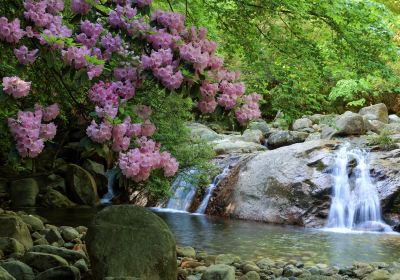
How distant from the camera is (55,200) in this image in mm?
12461

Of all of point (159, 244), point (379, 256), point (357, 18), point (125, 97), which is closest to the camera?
point (125, 97)

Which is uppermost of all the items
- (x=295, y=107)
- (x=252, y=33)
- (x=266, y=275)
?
(x=252, y=33)

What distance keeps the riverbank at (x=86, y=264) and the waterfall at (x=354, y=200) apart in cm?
390

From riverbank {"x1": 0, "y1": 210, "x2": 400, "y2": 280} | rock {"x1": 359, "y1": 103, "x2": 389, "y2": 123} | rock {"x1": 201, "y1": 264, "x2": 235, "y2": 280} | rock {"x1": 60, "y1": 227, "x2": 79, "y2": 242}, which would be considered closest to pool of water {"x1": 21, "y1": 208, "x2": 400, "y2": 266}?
riverbank {"x1": 0, "y1": 210, "x2": 400, "y2": 280}

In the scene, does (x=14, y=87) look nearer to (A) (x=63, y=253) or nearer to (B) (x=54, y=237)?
(A) (x=63, y=253)

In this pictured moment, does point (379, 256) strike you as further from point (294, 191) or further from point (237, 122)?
point (237, 122)

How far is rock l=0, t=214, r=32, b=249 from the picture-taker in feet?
19.6

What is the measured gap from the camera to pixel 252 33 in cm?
573

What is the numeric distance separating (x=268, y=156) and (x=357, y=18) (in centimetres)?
756

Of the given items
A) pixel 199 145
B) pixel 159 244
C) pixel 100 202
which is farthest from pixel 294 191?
pixel 159 244

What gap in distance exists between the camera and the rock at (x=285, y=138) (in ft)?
53.8

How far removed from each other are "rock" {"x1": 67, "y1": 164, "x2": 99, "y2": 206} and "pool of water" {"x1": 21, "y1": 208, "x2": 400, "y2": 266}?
4.95 feet

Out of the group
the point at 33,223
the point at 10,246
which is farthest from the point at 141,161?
the point at 33,223

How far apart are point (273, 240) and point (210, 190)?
444cm
